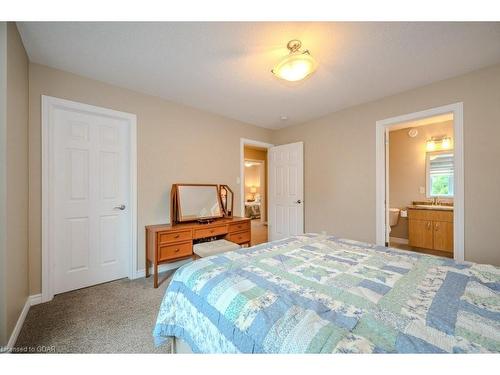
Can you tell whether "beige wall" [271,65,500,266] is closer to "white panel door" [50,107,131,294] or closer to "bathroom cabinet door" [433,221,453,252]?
"bathroom cabinet door" [433,221,453,252]

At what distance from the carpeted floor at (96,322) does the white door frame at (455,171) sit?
2877 mm

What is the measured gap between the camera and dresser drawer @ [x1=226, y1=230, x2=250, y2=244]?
3040 mm

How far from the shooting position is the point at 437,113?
2.40 meters

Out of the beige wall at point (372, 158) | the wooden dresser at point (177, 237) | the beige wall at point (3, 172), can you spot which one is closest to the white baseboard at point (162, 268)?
the wooden dresser at point (177, 237)

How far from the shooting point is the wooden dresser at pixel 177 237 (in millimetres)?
2389

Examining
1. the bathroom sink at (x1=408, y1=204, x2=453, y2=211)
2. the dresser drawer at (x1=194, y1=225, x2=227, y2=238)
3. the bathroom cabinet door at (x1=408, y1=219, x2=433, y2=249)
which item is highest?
the bathroom sink at (x1=408, y1=204, x2=453, y2=211)

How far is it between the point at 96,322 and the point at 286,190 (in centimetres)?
321

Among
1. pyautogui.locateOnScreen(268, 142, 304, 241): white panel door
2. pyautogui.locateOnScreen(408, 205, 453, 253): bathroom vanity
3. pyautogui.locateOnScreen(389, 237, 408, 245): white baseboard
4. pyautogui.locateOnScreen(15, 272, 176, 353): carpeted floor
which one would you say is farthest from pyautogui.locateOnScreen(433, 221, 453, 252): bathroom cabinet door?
pyautogui.locateOnScreen(15, 272, 176, 353): carpeted floor

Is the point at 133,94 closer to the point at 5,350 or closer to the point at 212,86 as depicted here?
the point at 212,86

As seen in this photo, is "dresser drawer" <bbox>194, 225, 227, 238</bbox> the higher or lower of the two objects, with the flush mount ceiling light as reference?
lower

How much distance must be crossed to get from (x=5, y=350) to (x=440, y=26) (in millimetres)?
3814

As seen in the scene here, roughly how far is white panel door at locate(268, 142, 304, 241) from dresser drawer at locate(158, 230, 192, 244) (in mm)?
2008

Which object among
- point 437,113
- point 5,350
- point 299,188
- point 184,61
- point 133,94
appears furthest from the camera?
point 299,188
